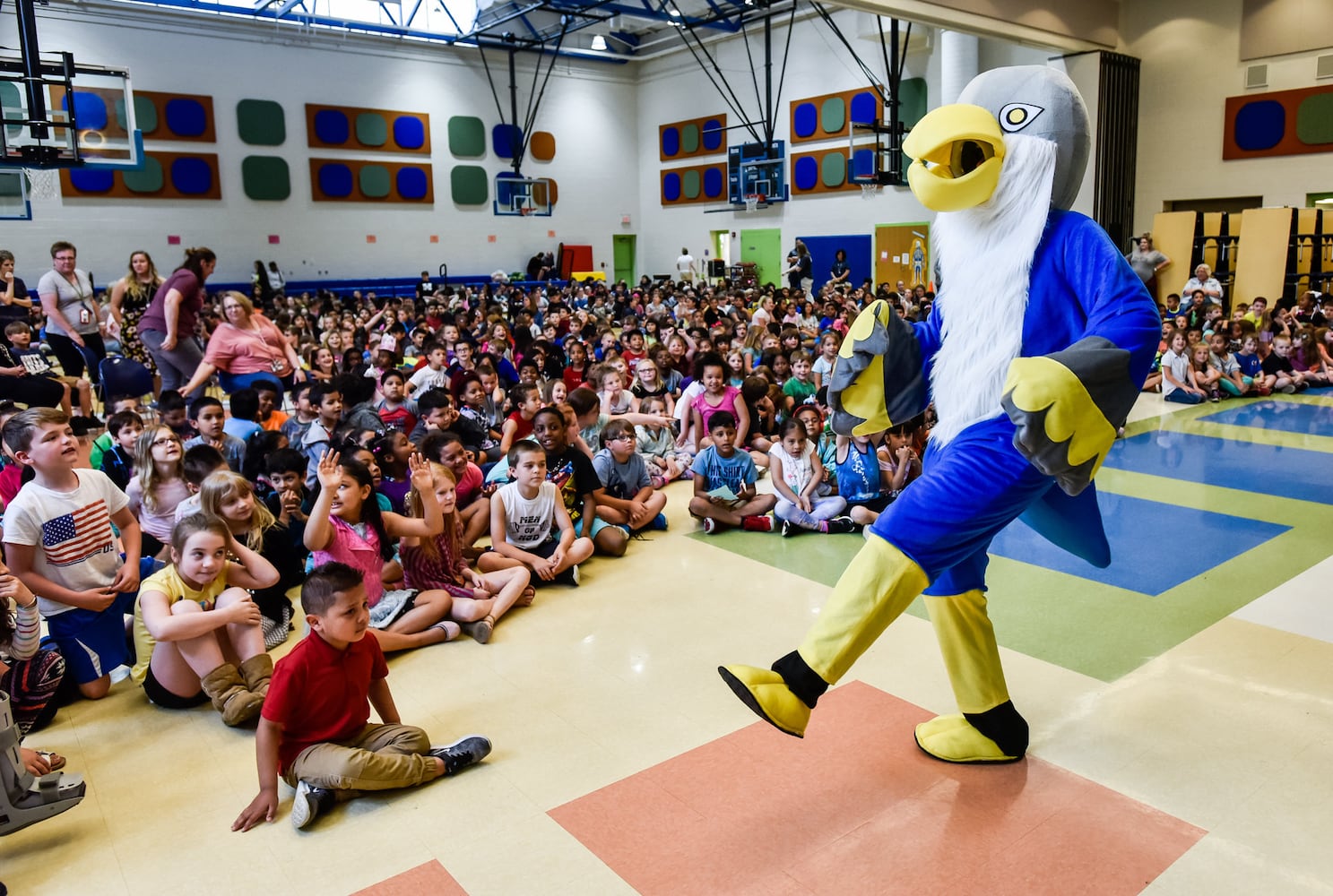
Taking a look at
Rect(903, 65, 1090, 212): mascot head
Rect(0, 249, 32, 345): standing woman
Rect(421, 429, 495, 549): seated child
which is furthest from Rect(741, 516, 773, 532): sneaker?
Rect(0, 249, 32, 345): standing woman

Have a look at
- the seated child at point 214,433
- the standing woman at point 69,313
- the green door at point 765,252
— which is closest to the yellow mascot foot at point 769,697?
the seated child at point 214,433

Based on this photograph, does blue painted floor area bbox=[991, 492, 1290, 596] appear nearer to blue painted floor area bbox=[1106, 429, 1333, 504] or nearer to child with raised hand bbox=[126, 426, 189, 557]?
blue painted floor area bbox=[1106, 429, 1333, 504]

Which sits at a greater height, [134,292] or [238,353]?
[134,292]

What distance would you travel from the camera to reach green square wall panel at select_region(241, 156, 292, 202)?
20.4 metres

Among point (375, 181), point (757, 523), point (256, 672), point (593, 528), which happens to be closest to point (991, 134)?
point (256, 672)

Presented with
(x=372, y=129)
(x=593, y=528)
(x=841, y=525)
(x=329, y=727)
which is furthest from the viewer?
(x=372, y=129)

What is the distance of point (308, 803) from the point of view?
9.25 ft

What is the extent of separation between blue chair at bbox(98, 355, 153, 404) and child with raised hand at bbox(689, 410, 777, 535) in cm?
488

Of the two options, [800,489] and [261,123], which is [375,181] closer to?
[261,123]

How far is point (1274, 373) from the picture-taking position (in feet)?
33.7

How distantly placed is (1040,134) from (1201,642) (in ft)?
7.91

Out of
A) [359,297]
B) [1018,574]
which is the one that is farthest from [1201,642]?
[359,297]

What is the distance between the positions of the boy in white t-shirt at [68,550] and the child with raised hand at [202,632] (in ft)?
0.57

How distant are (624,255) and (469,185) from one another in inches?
204
